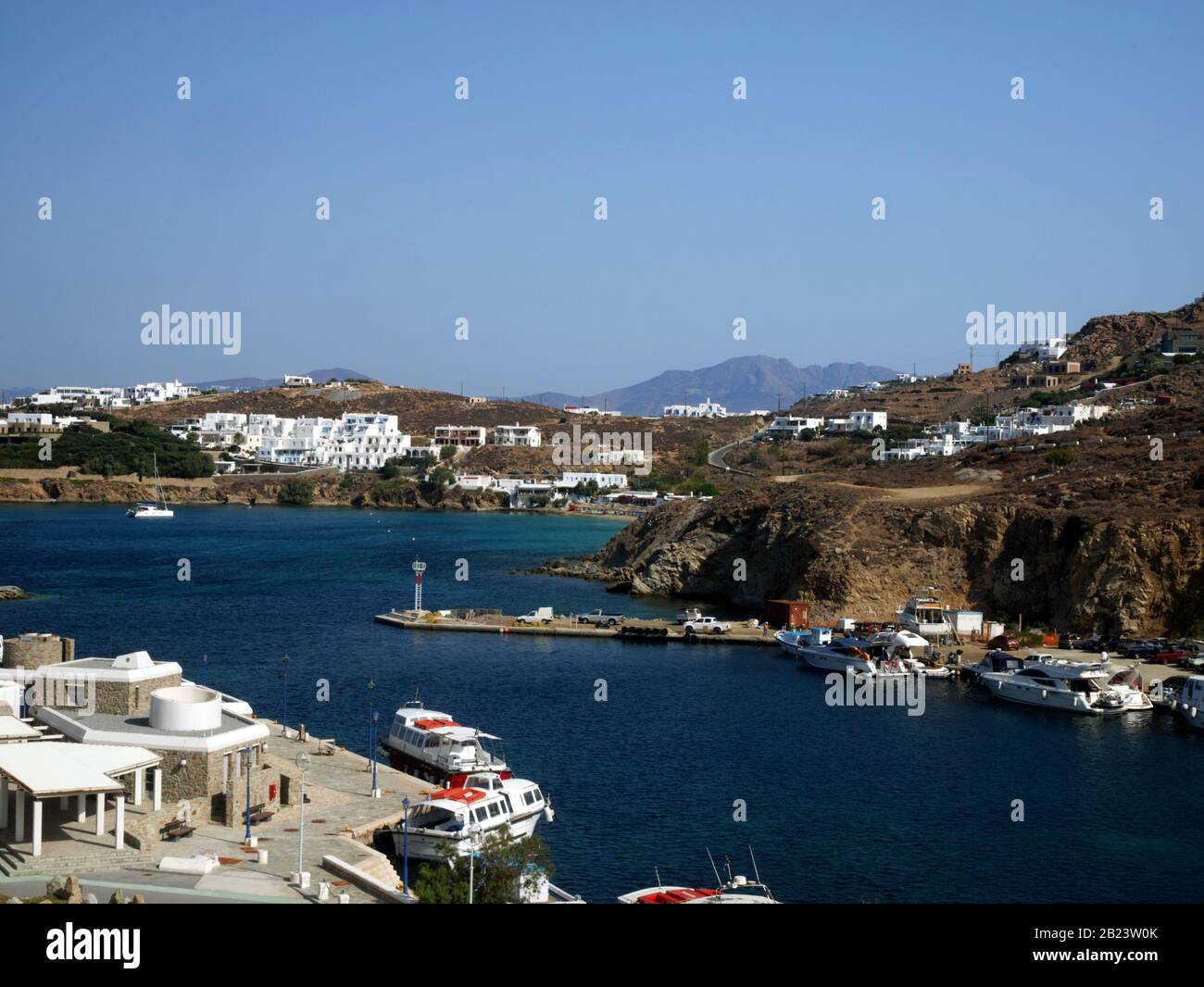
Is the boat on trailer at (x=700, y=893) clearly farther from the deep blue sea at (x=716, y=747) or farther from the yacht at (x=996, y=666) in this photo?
the yacht at (x=996, y=666)

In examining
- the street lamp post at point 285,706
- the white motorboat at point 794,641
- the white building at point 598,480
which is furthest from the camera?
the white building at point 598,480

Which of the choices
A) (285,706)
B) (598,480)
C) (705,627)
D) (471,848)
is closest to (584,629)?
(705,627)

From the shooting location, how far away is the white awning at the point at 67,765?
578 inches

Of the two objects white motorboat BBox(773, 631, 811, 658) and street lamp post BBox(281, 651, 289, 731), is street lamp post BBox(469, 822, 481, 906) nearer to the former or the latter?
street lamp post BBox(281, 651, 289, 731)

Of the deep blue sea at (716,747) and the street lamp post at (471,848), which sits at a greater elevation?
the street lamp post at (471,848)

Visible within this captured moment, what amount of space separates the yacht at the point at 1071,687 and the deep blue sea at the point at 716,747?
0.58 metres

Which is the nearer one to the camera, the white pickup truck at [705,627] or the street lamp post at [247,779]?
the street lamp post at [247,779]

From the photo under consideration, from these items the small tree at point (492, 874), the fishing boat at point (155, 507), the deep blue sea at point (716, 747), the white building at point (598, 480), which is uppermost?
the white building at point (598, 480)

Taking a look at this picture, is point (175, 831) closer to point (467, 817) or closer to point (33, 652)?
point (467, 817)

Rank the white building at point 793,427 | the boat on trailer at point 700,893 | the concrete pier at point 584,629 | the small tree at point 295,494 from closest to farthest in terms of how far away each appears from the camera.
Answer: the boat on trailer at point 700,893, the concrete pier at point 584,629, the small tree at point 295,494, the white building at point 793,427

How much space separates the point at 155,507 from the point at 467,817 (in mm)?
88091

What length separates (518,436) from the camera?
460 ft

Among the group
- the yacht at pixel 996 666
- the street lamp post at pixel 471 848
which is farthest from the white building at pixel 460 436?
the street lamp post at pixel 471 848
